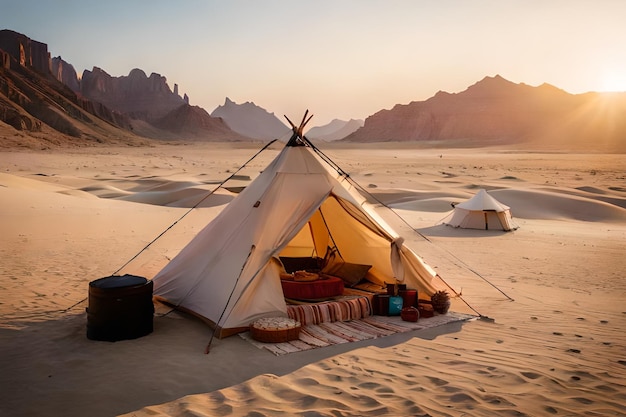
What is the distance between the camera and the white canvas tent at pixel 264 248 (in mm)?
6744

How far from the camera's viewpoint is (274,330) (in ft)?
20.5

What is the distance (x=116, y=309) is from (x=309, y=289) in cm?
288

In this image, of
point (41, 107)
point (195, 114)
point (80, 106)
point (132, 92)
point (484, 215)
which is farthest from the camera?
point (132, 92)

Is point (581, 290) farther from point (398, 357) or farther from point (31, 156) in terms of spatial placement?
point (31, 156)

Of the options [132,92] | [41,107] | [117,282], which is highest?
[132,92]

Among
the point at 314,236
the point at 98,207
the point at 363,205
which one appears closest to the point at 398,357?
the point at 363,205

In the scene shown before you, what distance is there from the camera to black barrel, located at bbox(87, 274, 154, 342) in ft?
20.2

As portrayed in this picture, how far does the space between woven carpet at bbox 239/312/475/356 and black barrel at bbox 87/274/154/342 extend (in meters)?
1.32

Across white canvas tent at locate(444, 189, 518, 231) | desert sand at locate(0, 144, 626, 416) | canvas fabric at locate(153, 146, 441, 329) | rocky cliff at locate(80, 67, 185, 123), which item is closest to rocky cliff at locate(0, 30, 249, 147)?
rocky cliff at locate(80, 67, 185, 123)

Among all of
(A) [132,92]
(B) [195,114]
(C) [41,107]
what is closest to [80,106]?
(C) [41,107]

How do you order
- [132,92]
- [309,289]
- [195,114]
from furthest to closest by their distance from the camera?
[132,92], [195,114], [309,289]

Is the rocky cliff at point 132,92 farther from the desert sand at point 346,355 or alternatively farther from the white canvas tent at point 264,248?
the white canvas tent at point 264,248

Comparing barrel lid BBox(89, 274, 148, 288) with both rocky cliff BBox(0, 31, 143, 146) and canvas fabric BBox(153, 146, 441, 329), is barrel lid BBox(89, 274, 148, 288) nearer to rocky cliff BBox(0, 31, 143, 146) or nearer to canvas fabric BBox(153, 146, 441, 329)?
canvas fabric BBox(153, 146, 441, 329)

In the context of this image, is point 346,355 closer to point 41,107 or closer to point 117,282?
point 117,282
